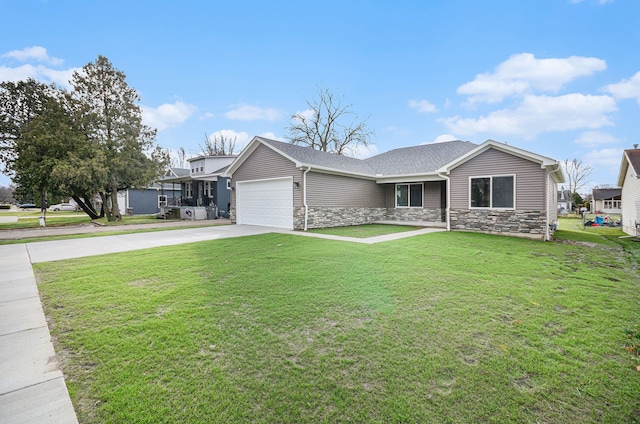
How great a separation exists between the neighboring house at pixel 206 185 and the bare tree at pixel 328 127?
8.26m

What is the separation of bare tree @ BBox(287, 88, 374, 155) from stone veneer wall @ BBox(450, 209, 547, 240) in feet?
63.9

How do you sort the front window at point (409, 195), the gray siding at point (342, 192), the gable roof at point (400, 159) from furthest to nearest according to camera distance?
1. the front window at point (409, 195)
2. the gray siding at point (342, 192)
3. the gable roof at point (400, 159)

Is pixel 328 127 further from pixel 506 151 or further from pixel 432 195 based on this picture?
pixel 506 151

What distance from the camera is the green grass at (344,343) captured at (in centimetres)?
213

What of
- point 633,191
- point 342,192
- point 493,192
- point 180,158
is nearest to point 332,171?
point 342,192

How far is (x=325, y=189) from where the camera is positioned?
14.0 m

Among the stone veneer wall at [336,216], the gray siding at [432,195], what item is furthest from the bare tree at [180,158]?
the gray siding at [432,195]

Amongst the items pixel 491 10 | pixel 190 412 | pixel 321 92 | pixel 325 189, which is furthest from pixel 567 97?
pixel 190 412

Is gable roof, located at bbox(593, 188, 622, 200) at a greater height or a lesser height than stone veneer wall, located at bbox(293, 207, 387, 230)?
greater

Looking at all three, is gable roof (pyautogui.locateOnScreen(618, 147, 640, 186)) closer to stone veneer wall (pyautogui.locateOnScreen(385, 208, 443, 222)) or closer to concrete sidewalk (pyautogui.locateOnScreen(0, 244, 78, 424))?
stone veneer wall (pyautogui.locateOnScreen(385, 208, 443, 222))

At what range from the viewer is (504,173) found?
1145 cm

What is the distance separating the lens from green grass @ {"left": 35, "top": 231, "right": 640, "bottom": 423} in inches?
83.9

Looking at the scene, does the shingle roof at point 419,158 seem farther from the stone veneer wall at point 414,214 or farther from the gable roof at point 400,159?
the stone veneer wall at point 414,214

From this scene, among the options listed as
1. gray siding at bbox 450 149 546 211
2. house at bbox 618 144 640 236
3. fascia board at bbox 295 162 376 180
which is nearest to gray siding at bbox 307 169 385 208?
fascia board at bbox 295 162 376 180
